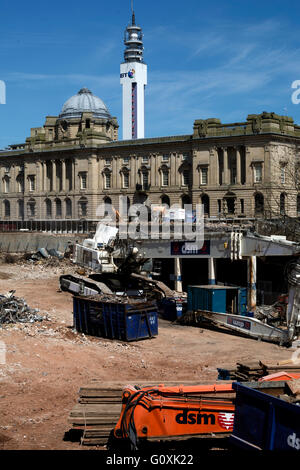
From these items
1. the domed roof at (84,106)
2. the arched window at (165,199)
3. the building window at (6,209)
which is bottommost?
the building window at (6,209)

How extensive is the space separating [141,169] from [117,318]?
54.2 metres

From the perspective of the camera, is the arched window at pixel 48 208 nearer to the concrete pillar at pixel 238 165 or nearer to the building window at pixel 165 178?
the building window at pixel 165 178

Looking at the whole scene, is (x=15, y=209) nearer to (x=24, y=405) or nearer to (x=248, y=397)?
(x=24, y=405)

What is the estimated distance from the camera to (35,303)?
31.7 meters

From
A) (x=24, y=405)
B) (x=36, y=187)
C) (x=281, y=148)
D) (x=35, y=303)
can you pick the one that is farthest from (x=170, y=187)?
(x=24, y=405)

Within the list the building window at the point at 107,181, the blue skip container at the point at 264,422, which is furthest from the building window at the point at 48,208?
the blue skip container at the point at 264,422

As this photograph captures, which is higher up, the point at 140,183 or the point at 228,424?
the point at 140,183

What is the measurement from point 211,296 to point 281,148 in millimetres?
41479

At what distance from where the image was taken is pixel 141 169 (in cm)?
7669

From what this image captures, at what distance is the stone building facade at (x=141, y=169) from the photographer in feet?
216

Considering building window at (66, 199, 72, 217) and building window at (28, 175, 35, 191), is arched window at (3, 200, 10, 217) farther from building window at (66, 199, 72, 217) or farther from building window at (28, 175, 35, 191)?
building window at (66, 199, 72, 217)

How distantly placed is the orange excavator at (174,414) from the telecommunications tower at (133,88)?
11313 centimetres

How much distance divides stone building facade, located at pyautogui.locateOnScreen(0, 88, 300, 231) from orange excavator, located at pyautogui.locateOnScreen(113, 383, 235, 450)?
149ft

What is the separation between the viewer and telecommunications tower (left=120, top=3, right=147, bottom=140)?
12169 cm
